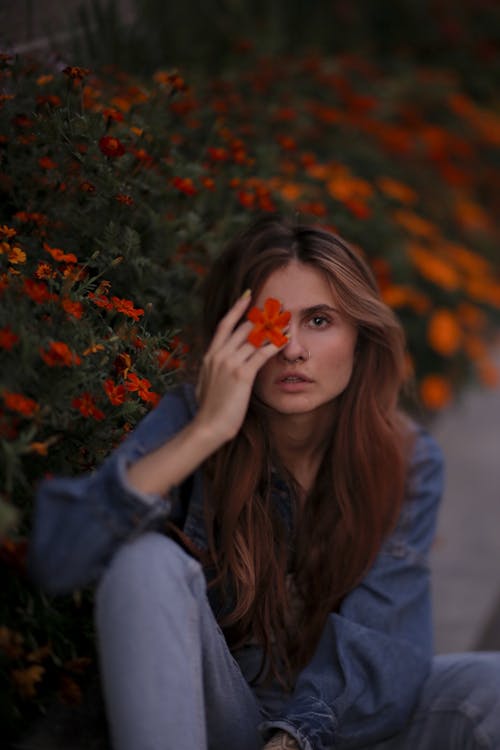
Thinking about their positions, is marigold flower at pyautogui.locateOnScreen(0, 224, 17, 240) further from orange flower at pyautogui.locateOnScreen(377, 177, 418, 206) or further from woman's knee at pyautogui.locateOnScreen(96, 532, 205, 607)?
orange flower at pyautogui.locateOnScreen(377, 177, 418, 206)

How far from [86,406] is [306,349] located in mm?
490

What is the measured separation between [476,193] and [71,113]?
161 inches

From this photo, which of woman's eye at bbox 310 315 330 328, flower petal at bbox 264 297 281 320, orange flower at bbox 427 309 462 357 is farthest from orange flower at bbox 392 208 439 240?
flower petal at bbox 264 297 281 320

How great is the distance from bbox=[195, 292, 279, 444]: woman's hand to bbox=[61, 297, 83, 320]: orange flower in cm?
24

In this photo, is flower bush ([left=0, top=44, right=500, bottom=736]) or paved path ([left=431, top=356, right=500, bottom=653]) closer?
flower bush ([left=0, top=44, right=500, bottom=736])

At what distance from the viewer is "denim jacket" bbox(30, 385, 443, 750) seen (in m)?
1.52

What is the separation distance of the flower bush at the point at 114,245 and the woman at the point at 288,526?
12cm

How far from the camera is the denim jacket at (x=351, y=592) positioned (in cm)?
152

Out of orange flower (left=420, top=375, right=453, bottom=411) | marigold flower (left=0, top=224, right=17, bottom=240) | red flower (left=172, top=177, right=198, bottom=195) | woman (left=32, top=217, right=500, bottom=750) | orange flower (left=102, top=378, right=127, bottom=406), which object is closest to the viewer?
woman (left=32, top=217, right=500, bottom=750)

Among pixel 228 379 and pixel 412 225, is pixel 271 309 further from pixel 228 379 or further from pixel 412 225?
pixel 412 225

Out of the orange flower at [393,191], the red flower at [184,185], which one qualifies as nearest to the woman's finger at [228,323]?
the red flower at [184,185]

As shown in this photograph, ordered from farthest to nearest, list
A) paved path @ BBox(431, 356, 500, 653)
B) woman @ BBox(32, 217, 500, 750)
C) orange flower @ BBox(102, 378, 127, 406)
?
paved path @ BBox(431, 356, 500, 653), orange flower @ BBox(102, 378, 127, 406), woman @ BBox(32, 217, 500, 750)

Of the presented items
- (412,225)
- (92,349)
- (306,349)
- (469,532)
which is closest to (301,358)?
(306,349)

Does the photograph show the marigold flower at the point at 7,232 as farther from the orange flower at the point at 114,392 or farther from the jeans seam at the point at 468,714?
the jeans seam at the point at 468,714
